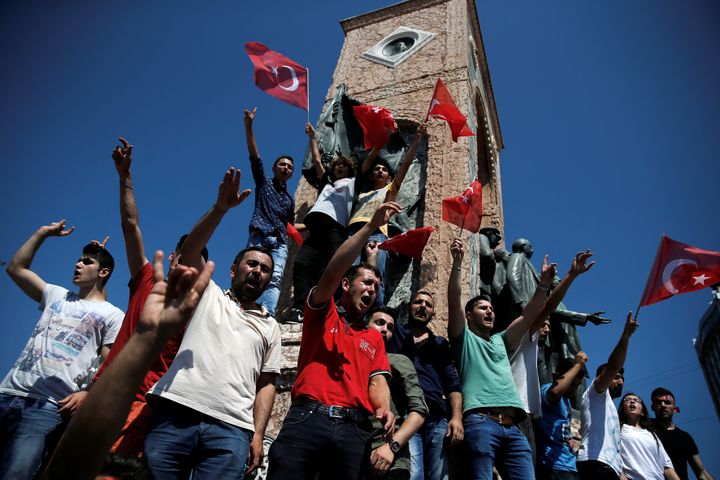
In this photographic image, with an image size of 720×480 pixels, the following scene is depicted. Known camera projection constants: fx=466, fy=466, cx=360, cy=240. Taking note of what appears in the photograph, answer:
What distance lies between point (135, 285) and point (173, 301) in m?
1.36

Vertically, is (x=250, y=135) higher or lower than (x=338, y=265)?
higher

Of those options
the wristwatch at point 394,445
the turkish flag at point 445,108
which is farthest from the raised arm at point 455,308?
the turkish flag at point 445,108

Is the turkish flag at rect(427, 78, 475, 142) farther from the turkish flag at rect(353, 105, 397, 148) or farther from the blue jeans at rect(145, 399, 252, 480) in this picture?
the blue jeans at rect(145, 399, 252, 480)

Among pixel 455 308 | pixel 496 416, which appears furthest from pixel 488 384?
pixel 455 308

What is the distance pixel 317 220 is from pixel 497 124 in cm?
927

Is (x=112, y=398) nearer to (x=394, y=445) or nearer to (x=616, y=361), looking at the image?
(x=394, y=445)

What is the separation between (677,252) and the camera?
4469 millimetres

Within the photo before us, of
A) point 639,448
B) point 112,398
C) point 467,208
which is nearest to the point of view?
point 112,398

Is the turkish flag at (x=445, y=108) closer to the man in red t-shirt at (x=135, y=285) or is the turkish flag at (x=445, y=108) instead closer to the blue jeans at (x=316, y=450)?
the man in red t-shirt at (x=135, y=285)

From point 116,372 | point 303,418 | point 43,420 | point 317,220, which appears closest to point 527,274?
point 317,220

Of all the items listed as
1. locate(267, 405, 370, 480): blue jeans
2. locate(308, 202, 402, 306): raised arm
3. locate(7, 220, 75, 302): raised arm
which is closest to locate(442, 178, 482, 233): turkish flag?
locate(308, 202, 402, 306): raised arm

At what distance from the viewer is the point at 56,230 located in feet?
10.2

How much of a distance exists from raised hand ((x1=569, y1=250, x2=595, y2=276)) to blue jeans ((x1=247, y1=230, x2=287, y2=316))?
2.63 m

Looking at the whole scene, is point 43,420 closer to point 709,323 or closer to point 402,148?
point 402,148
